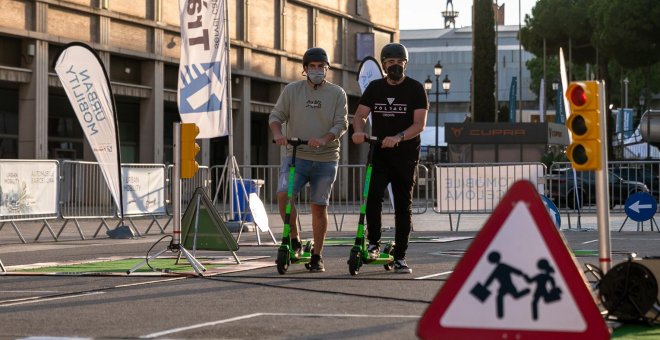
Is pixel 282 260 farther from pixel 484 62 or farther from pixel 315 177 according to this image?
pixel 484 62

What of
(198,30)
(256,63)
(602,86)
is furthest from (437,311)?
(256,63)

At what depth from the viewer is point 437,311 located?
5.66m

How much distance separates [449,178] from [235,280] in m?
13.2

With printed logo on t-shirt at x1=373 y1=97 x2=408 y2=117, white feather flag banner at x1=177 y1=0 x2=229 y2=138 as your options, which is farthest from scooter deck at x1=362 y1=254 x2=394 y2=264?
white feather flag banner at x1=177 y1=0 x2=229 y2=138

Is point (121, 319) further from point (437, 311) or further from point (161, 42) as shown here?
point (161, 42)

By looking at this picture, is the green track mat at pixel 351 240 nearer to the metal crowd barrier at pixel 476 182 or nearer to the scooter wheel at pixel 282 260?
the metal crowd barrier at pixel 476 182

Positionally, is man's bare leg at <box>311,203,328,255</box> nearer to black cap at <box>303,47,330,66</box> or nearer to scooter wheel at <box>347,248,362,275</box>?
scooter wheel at <box>347,248,362,275</box>

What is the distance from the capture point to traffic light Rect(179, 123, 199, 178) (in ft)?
40.4

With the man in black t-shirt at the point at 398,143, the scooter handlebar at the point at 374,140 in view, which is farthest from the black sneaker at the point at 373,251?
the scooter handlebar at the point at 374,140

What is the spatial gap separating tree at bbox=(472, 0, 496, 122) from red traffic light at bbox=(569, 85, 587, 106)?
60.0m

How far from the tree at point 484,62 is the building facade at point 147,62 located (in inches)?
373

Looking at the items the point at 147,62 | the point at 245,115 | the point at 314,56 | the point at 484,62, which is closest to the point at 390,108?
the point at 314,56

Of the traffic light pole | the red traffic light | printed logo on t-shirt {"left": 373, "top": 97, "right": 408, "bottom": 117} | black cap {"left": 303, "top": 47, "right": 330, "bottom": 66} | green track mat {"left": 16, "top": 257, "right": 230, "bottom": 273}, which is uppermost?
black cap {"left": 303, "top": 47, "right": 330, "bottom": 66}

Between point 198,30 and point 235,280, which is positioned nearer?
point 235,280
